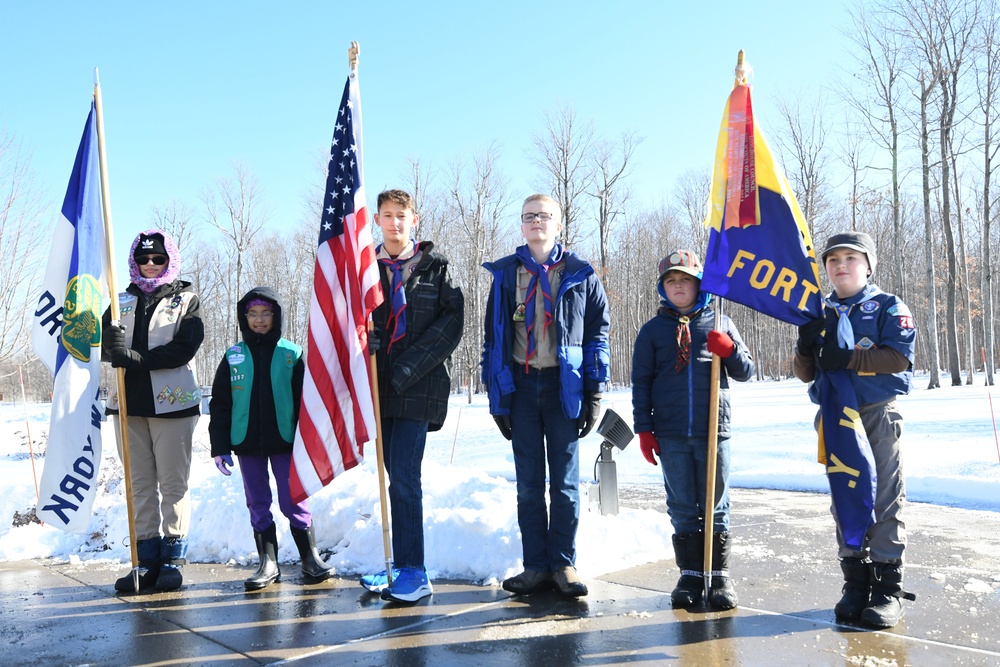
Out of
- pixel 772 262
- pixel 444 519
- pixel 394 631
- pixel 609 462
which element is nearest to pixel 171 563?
pixel 444 519

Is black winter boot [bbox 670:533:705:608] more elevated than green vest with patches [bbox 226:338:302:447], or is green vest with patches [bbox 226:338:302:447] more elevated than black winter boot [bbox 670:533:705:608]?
green vest with patches [bbox 226:338:302:447]

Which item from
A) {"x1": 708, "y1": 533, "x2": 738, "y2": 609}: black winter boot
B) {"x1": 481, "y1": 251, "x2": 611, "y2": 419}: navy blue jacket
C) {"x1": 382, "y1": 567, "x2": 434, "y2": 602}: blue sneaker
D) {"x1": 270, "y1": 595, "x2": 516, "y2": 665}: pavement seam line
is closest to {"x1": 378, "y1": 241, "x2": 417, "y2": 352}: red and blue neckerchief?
{"x1": 481, "y1": 251, "x2": 611, "y2": 419}: navy blue jacket

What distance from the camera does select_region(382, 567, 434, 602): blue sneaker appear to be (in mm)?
4230

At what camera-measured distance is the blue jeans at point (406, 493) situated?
4.40 metres

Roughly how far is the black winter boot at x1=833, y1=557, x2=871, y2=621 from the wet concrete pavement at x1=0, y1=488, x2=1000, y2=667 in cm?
9

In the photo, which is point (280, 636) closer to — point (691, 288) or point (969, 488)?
point (691, 288)

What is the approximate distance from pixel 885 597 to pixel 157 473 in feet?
15.0

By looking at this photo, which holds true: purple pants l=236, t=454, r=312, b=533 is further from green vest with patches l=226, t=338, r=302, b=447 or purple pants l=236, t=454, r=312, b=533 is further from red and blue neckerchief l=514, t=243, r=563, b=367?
red and blue neckerchief l=514, t=243, r=563, b=367

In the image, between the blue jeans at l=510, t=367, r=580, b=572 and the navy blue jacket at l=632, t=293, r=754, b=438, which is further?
the blue jeans at l=510, t=367, r=580, b=572

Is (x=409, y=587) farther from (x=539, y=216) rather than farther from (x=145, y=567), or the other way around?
(x=539, y=216)

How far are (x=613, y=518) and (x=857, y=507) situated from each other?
218cm

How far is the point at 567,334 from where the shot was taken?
14.2 feet

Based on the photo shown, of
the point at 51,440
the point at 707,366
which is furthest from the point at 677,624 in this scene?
the point at 51,440

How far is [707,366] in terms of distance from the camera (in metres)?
4.23
